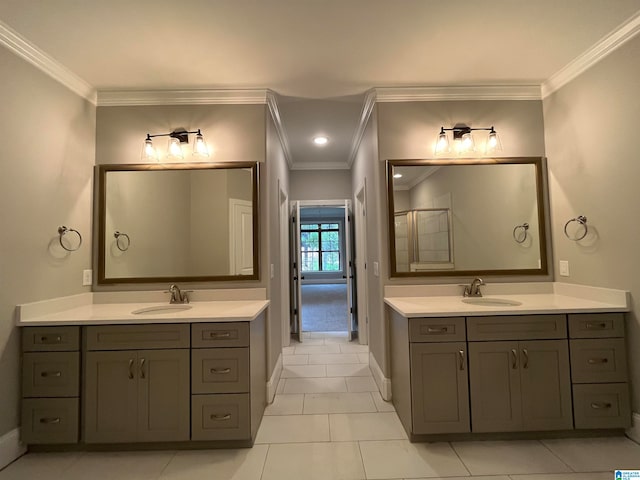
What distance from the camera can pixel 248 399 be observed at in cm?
184

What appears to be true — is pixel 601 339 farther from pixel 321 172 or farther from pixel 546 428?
pixel 321 172

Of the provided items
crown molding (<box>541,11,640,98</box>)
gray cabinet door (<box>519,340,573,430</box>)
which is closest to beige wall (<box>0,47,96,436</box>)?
gray cabinet door (<box>519,340,573,430</box>)

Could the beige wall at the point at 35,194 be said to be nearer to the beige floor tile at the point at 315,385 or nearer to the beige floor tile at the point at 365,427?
the beige floor tile at the point at 315,385

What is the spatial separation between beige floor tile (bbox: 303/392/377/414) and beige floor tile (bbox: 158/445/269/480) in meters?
0.57

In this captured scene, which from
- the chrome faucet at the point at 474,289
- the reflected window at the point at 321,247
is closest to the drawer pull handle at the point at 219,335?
the chrome faucet at the point at 474,289

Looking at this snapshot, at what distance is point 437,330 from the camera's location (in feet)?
6.19

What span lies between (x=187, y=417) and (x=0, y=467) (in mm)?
998

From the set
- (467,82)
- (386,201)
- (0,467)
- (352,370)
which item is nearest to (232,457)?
(0,467)

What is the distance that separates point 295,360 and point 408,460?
71.9 inches

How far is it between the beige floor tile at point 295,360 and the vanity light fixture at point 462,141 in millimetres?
2441

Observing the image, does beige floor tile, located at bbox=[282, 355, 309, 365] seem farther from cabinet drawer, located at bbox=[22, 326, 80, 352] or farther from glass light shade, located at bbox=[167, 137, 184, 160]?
glass light shade, located at bbox=[167, 137, 184, 160]

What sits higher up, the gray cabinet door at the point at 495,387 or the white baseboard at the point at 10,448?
the gray cabinet door at the point at 495,387

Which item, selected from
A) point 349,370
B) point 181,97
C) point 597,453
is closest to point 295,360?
point 349,370

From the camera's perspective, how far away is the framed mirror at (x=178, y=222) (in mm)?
2420
